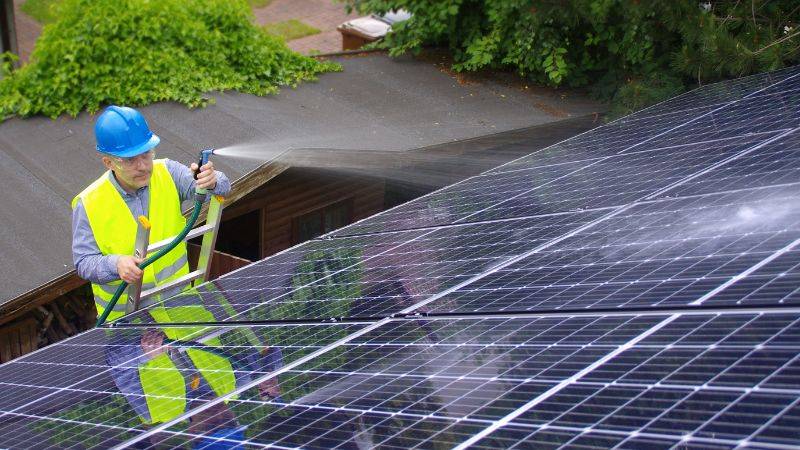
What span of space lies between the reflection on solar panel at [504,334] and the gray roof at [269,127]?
92.6 inches

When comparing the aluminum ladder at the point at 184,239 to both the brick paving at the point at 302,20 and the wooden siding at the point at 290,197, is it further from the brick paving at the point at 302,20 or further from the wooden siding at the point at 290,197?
the brick paving at the point at 302,20

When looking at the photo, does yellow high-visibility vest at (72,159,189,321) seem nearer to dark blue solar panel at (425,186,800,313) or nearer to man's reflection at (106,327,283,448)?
man's reflection at (106,327,283,448)

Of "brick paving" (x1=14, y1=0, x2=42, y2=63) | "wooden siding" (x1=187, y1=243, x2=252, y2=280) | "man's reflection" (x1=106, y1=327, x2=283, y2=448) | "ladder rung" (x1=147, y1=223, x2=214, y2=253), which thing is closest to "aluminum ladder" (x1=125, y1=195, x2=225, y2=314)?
"ladder rung" (x1=147, y1=223, x2=214, y2=253)

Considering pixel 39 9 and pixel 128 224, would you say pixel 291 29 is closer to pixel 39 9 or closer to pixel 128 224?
pixel 39 9

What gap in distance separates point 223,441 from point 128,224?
10.8ft

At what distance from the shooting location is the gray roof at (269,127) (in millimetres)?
8133

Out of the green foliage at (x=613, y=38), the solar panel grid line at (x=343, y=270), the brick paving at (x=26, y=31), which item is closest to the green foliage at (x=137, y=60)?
the green foliage at (x=613, y=38)

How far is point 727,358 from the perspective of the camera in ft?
10.2

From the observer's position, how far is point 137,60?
1048cm

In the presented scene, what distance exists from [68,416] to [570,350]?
237 centimetres

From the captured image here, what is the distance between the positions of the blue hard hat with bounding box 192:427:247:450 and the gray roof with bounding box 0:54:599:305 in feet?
13.3

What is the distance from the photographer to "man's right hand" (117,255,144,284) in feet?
19.4

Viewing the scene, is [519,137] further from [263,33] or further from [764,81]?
[263,33]

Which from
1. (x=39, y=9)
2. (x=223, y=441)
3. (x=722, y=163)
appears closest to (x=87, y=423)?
(x=223, y=441)
